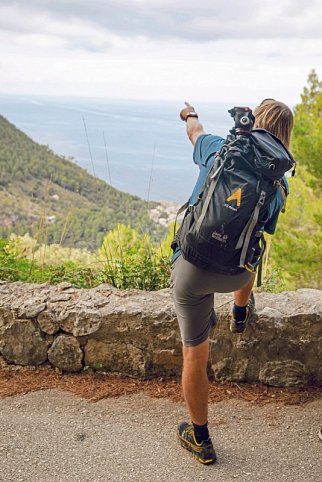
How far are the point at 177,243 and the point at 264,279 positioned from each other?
9.09 feet

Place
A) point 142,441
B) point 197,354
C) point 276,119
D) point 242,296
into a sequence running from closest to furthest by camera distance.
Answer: point 276,119, point 197,354, point 142,441, point 242,296

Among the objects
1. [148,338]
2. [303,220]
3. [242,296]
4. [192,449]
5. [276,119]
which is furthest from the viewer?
[303,220]

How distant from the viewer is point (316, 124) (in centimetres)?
1439

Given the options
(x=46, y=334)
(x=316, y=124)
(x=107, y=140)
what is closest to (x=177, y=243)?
(x=46, y=334)

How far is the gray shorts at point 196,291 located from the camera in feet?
8.56

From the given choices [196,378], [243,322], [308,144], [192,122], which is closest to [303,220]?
[308,144]

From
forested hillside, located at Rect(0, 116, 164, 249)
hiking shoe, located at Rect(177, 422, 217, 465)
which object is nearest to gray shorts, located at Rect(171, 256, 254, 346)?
hiking shoe, located at Rect(177, 422, 217, 465)

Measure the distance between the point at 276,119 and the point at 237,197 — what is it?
464mm

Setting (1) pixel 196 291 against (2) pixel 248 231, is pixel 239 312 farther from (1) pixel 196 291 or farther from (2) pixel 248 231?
(2) pixel 248 231

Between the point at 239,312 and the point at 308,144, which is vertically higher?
the point at 308,144

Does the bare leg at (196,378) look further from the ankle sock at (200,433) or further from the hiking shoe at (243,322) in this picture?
the hiking shoe at (243,322)

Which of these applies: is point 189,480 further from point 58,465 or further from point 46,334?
point 46,334

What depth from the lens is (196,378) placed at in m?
2.81

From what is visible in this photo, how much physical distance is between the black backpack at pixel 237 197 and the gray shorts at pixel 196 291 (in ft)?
0.24
